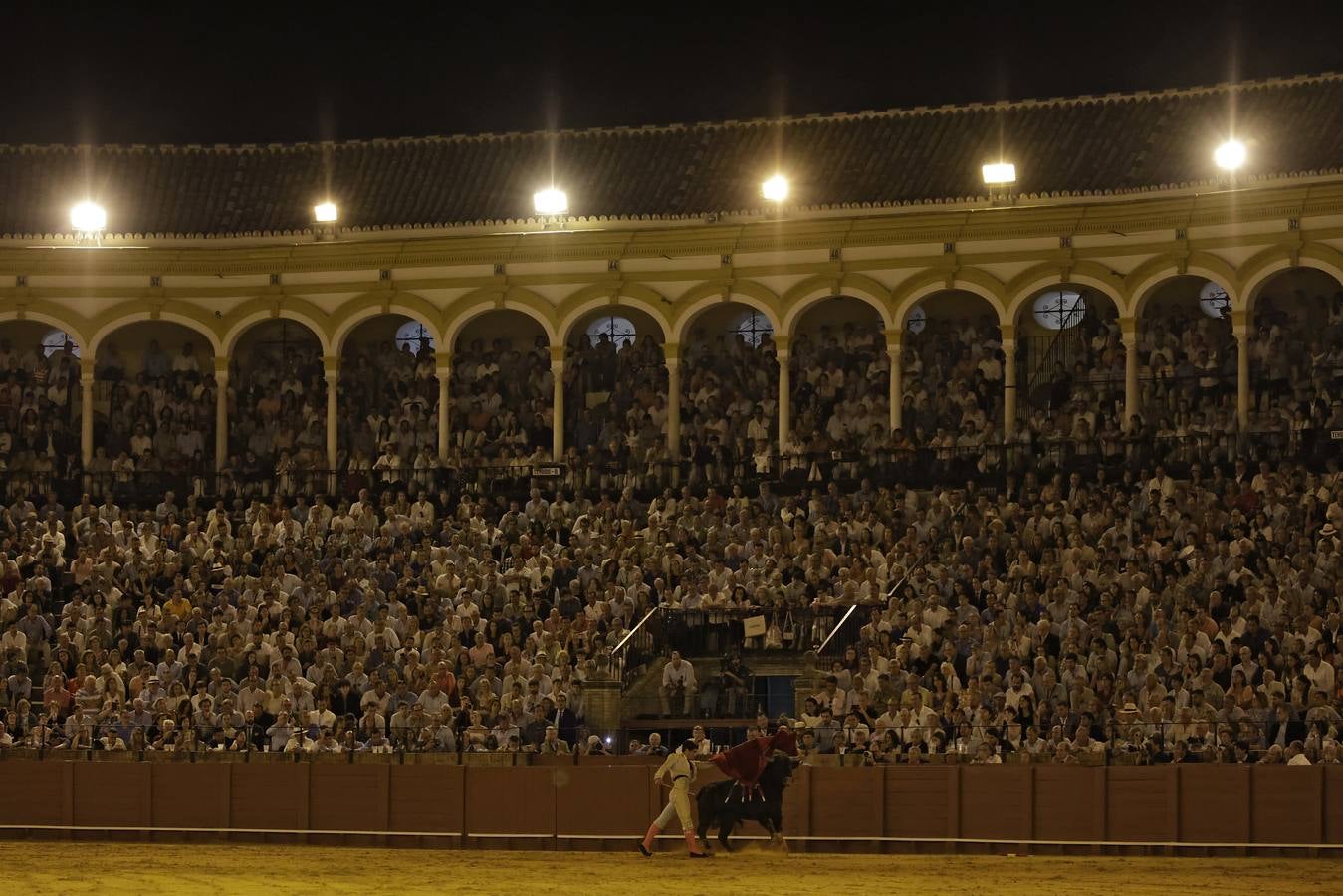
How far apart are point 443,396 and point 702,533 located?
6272 millimetres

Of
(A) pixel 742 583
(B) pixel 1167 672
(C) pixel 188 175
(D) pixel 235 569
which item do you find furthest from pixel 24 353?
(B) pixel 1167 672

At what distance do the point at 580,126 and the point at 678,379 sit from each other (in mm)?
5847

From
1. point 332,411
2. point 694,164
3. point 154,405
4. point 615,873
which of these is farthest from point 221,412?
point 615,873

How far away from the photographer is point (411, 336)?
1576 inches

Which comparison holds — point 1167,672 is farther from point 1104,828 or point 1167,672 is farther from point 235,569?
point 235,569

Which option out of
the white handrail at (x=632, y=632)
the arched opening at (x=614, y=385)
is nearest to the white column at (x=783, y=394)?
the arched opening at (x=614, y=385)

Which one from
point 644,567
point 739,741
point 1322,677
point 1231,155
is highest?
point 1231,155

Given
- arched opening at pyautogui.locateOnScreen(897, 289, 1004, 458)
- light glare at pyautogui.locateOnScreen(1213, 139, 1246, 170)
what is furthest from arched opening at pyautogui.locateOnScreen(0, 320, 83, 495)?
light glare at pyautogui.locateOnScreen(1213, 139, 1246, 170)

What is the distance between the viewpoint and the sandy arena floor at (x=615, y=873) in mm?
23547

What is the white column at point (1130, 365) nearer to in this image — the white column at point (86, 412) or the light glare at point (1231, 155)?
the light glare at point (1231, 155)

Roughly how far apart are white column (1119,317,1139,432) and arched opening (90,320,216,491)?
12.7 metres

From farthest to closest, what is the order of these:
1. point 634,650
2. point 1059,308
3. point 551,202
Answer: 1. point 551,202
2. point 1059,308
3. point 634,650

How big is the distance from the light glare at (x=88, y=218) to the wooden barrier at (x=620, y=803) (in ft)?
38.9

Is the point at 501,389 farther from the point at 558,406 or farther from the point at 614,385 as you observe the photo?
the point at 614,385
